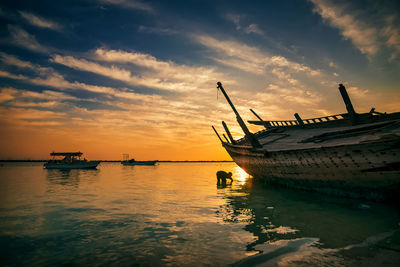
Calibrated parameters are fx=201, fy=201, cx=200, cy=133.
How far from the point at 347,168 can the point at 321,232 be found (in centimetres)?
480

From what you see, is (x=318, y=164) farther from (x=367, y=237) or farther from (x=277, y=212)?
(x=367, y=237)

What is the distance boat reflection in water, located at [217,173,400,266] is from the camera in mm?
3742

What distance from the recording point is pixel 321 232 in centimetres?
529

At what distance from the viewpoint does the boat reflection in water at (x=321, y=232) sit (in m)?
3.74

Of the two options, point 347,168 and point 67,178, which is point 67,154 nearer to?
point 67,178

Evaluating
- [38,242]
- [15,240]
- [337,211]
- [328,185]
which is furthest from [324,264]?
[328,185]

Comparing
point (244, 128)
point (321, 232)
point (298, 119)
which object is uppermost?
point (298, 119)

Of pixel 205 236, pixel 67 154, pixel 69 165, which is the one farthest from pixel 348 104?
pixel 67 154

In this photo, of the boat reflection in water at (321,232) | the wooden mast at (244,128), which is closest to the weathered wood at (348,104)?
the wooden mast at (244,128)

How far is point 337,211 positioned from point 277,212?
7.06 feet

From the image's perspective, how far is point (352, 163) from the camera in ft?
27.6

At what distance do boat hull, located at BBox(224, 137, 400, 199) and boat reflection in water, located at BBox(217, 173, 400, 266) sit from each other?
76 centimetres

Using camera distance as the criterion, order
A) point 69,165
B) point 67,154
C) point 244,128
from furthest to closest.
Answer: point 67,154 < point 69,165 < point 244,128

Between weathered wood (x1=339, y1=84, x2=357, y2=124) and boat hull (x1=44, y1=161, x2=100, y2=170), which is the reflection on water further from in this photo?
weathered wood (x1=339, y1=84, x2=357, y2=124)
